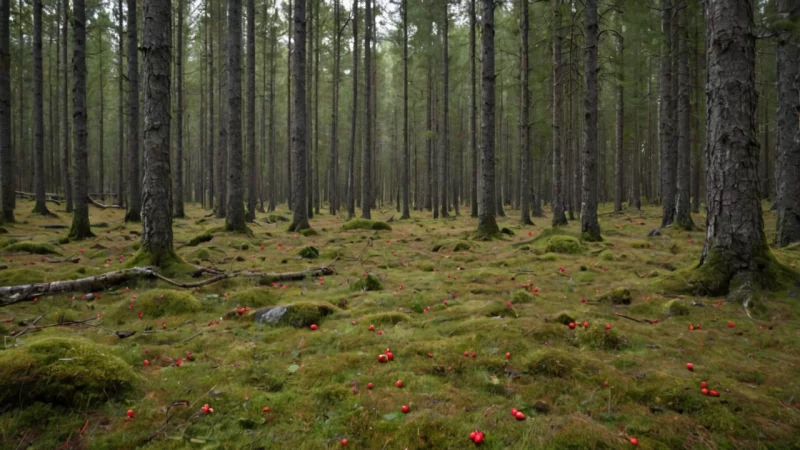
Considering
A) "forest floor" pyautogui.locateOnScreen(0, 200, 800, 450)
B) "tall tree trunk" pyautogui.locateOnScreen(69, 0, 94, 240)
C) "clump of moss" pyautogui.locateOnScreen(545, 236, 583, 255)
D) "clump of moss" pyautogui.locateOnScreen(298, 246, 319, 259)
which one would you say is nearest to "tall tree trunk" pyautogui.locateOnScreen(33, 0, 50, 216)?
"tall tree trunk" pyautogui.locateOnScreen(69, 0, 94, 240)

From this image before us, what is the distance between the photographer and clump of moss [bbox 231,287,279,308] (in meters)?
6.23

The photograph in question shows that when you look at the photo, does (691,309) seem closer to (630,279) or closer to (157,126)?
(630,279)

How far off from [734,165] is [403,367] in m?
5.60

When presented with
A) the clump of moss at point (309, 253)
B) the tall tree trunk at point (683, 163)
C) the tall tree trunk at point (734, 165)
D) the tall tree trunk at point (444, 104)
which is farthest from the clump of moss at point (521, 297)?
the tall tree trunk at point (444, 104)

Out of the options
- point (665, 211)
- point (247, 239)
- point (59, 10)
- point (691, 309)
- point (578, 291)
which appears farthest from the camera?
point (59, 10)

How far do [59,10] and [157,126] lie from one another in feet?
73.9

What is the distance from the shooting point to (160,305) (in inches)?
231

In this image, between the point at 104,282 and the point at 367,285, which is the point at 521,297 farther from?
the point at 104,282

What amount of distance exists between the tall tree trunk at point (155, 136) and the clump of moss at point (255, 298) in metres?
2.44

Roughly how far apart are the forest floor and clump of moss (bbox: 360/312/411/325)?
0.08ft

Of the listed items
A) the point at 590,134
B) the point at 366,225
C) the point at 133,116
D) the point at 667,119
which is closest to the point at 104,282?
the point at 366,225

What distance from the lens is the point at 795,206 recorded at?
9664 millimetres

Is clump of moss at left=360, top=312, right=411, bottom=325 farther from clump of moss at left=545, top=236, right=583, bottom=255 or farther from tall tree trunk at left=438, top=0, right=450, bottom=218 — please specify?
tall tree trunk at left=438, top=0, right=450, bottom=218

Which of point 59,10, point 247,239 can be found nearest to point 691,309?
point 247,239
